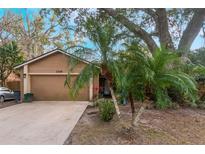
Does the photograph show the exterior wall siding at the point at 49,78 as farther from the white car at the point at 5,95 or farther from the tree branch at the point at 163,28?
the tree branch at the point at 163,28

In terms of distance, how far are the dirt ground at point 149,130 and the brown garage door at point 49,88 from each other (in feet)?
25.7

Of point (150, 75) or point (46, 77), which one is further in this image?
point (46, 77)

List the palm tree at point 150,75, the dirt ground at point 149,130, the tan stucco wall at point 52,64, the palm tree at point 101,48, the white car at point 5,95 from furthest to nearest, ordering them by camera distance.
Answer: the tan stucco wall at point 52,64, the white car at point 5,95, the palm tree at point 101,48, the dirt ground at point 149,130, the palm tree at point 150,75

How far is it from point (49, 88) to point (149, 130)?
11623mm

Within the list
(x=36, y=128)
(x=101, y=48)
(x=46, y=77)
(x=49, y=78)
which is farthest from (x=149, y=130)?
(x=46, y=77)

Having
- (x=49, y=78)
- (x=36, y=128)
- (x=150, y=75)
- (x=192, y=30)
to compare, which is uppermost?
(x=192, y=30)

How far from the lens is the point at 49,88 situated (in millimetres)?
18797

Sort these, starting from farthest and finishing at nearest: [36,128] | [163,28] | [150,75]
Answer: [163,28], [36,128], [150,75]

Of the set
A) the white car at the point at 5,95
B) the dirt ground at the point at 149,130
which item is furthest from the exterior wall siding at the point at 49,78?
the dirt ground at the point at 149,130

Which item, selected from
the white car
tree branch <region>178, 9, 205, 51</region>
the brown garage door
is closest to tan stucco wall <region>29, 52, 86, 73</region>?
the brown garage door

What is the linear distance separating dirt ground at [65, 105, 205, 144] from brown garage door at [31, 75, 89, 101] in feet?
25.7

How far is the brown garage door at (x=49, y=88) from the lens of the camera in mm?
18703

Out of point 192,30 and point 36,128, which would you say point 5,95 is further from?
point 192,30
